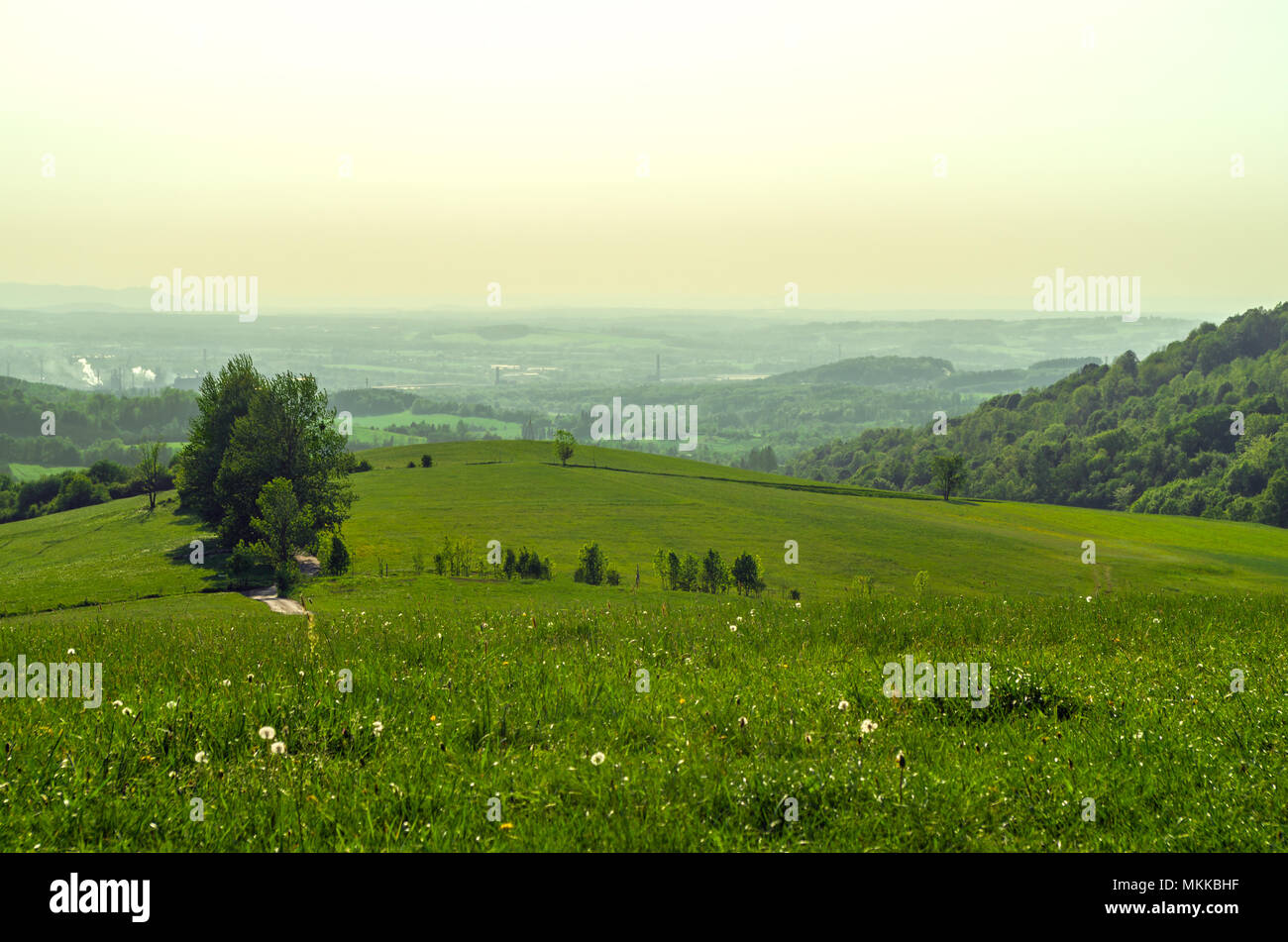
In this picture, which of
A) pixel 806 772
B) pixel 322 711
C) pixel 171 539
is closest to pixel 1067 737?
pixel 806 772

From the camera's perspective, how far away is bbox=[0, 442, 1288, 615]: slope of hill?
3804 inches

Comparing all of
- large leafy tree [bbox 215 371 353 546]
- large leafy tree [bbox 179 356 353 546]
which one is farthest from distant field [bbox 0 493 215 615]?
large leafy tree [bbox 179 356 353 546]

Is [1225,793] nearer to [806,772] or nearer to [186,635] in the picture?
[806,772]

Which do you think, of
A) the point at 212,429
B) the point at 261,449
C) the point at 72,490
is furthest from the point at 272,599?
the point at 72,490

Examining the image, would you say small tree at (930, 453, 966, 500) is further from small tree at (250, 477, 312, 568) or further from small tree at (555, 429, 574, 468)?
small tree at (250, 477, 312, 568)

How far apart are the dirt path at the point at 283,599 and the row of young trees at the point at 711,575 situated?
131ft

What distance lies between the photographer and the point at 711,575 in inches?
3836

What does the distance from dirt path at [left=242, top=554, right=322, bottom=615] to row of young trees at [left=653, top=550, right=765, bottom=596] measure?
39.8 m

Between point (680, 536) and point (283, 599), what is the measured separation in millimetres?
60858

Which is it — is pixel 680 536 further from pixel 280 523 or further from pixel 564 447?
pixel 564 447

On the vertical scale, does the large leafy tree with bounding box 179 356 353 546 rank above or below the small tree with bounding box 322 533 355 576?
above

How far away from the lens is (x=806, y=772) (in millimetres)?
6133

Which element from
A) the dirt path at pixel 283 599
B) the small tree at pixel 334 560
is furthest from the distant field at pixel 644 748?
the small tree at pixel 334 560
